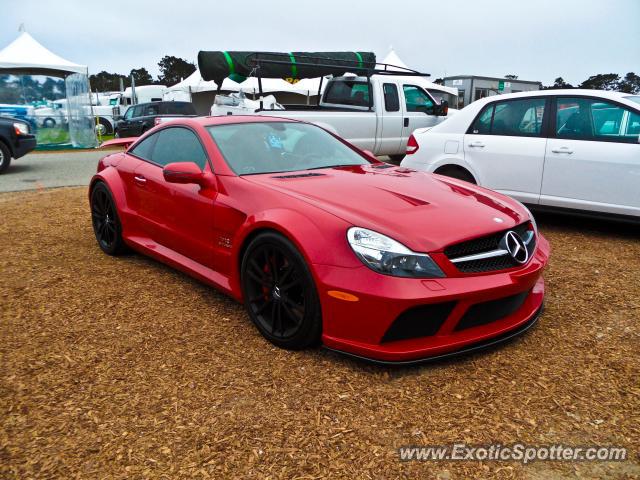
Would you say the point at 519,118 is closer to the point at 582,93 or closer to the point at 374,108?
the point at 582,93

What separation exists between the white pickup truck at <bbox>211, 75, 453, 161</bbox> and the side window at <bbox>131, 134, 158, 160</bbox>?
15.4 feet

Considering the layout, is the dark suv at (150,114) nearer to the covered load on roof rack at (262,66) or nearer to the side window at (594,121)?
the covered load on roof rack at (262,66)

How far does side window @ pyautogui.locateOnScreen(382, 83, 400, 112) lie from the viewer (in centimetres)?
979

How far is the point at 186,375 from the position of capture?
275 centimetres

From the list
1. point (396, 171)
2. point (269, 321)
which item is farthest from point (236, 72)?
point (269, 321)

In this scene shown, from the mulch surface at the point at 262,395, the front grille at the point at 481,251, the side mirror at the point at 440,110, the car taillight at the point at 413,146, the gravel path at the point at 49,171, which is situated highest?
the side mirror at the point at 440,110

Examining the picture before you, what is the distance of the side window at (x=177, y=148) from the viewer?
3.79 m

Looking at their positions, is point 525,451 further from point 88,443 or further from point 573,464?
point 88,443

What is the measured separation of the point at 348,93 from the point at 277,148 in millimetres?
6565

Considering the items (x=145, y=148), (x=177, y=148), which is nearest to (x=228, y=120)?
(x=177, y=148)

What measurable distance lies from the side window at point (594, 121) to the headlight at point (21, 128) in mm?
10878

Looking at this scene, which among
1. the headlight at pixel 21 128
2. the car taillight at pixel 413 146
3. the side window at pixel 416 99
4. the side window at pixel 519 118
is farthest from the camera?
the headlight at pixel 21 128

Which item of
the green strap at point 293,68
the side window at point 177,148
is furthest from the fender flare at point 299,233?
the green strap at point 293,68

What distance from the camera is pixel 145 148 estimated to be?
451 cm
